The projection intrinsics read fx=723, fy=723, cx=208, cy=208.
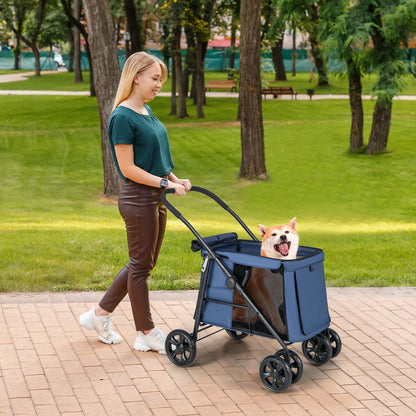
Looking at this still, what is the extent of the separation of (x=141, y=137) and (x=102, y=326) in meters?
1.54

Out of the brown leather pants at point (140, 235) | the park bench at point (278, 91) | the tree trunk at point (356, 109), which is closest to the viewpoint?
the brown leather pants at point (140, 235)

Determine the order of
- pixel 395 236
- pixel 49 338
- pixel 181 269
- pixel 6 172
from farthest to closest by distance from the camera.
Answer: pixel 6 172 → pixel 395 236 → pixel 181 269 → pixel 49 338

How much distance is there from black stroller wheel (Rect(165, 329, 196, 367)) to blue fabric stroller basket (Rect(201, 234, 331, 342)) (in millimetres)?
181

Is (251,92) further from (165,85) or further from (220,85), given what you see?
(165,85)

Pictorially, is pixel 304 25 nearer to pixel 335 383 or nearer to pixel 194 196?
pixel 194 196

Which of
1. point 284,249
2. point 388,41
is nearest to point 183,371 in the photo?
point 284,249

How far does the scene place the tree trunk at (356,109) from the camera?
1893cm

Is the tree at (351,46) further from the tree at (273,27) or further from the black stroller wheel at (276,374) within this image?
the black stroller wheel at (276,374)

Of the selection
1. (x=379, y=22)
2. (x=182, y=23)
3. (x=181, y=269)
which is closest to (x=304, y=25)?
(x=182, y=23)

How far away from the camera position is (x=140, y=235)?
206 inches

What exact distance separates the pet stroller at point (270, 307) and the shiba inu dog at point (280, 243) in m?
0.17

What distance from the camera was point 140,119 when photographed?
201 inches

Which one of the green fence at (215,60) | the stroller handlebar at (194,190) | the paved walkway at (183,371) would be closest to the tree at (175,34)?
the paved walkway at (183,371)

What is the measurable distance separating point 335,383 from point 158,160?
200 centimetres
